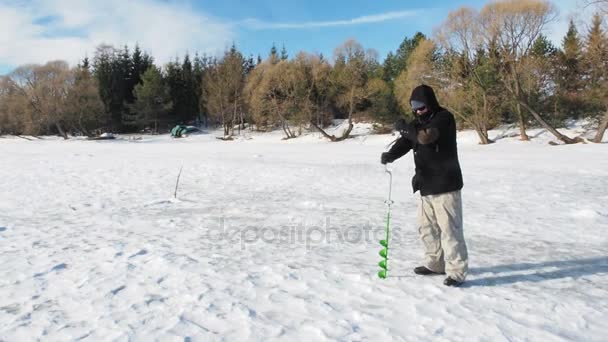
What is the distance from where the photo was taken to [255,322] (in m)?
3.28

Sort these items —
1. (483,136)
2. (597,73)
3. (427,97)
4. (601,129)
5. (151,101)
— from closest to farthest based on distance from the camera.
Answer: (427,97), (601,129), (597,73), (483,136), (151,101)

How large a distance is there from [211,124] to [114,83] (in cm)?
1439

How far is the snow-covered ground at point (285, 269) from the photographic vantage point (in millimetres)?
3217

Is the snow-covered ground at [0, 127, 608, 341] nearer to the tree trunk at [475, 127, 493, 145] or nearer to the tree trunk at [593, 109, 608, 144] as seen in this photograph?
the tree trunk at [593, 109, 608, 144]

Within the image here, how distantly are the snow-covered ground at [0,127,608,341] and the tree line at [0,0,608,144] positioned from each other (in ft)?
67.0

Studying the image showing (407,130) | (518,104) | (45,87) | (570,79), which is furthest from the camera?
(45,87)

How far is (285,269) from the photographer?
178 inches

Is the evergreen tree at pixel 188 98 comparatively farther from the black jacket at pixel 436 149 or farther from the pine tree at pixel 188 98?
the black jacket at pixel 436 149

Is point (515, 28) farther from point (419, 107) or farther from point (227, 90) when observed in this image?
point (227, 90)

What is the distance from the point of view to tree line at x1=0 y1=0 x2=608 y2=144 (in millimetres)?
26609

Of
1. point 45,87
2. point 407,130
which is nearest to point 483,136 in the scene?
point 407,130

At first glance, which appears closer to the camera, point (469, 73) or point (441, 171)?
point (441, 171)

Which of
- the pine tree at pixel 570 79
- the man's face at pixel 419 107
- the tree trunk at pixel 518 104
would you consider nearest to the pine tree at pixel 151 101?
the tree trunk at pixel 518 104

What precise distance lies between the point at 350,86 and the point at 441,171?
1441 inches
